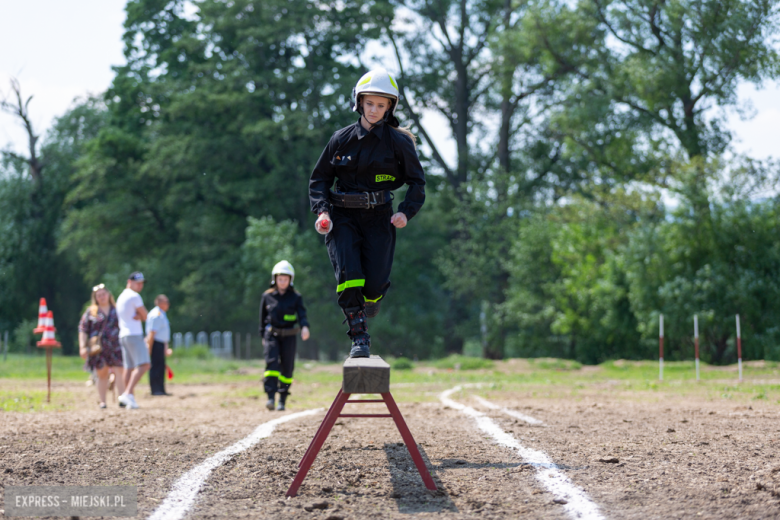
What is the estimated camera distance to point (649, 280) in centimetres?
2478

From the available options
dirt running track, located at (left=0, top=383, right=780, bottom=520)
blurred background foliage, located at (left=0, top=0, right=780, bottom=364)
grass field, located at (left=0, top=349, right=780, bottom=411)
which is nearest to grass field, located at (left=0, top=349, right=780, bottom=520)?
dirt running track, located at (left=0, top=383, right=780, bottom=520)

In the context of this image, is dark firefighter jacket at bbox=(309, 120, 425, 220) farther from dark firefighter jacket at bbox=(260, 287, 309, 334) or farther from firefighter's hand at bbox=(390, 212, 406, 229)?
dark firefighter jacket at bbox=(260, 287, 309, 334)

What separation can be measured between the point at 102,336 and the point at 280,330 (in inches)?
130

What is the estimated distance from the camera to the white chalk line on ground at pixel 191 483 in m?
4.21

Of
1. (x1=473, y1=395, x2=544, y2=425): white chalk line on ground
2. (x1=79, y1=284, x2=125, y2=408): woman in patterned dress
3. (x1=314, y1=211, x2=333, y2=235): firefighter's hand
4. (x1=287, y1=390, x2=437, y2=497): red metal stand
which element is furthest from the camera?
(x1=79, y1=284, x2=125, y2=408): woman in patterned dress

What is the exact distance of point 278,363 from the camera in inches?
440

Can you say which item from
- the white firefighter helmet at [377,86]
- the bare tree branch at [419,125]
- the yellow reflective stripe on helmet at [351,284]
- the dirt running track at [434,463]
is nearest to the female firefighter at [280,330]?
the dirt running track at [434,463]

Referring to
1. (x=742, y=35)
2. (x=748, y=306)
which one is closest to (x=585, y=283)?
(x=748, y=306)

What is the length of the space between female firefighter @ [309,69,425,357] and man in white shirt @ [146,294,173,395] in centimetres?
1044

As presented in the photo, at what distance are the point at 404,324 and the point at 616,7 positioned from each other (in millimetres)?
18533

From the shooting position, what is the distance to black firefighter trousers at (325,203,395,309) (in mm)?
5574

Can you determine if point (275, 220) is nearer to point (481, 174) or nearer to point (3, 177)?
point (481, 174)

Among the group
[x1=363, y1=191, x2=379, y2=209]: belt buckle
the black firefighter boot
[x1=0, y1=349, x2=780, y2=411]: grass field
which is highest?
[x1=363, y1=191, x2=379, y2=209]: belt buckle

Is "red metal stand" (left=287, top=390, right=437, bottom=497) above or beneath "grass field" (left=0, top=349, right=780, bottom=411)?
above
